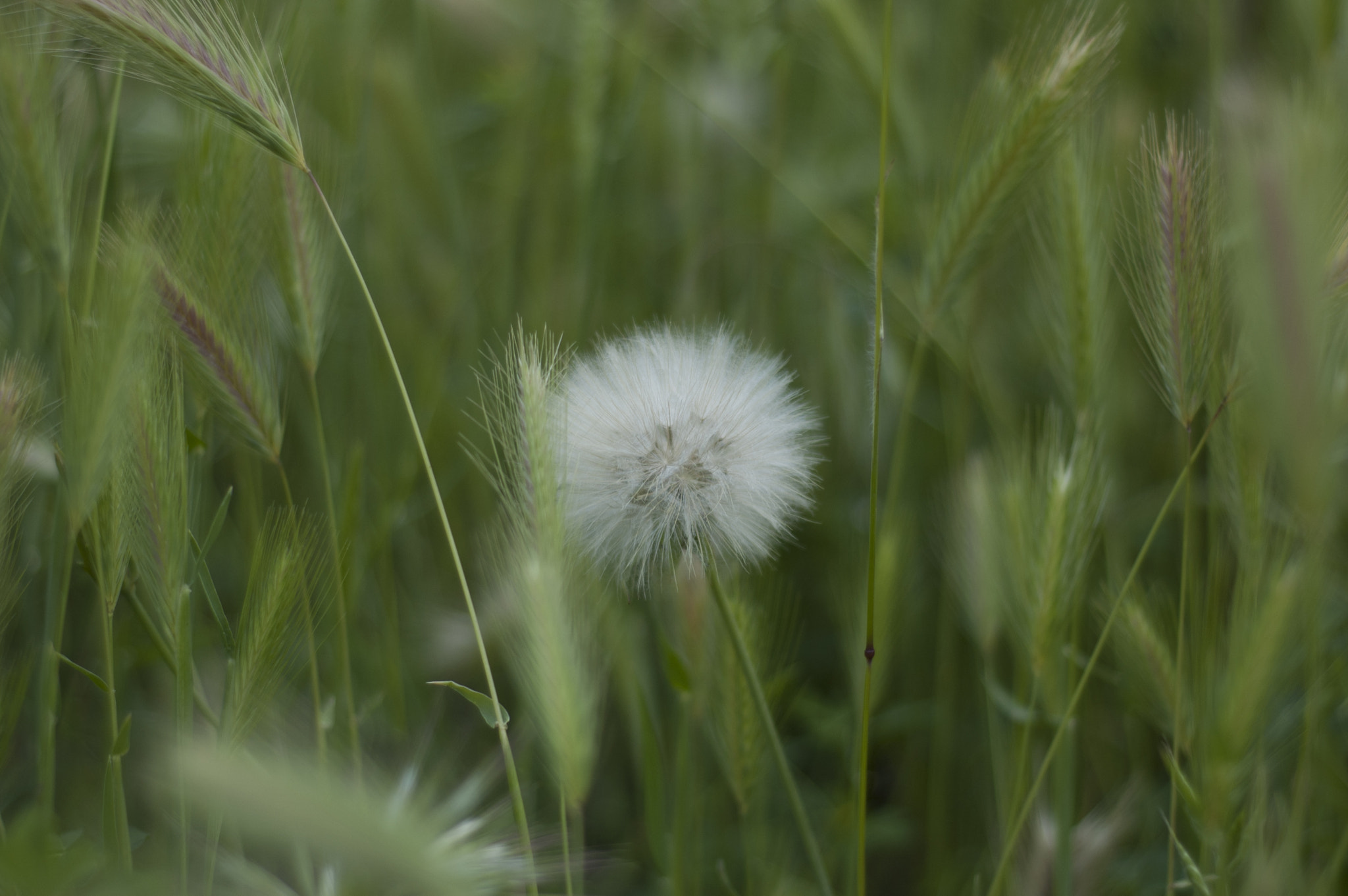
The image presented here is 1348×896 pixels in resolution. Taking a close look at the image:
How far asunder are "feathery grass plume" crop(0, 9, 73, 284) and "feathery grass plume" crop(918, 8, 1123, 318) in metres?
0.74

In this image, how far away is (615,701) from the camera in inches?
51.8

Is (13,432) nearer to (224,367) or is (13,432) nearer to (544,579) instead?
(224,367)

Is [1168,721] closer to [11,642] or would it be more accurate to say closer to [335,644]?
[335,644]

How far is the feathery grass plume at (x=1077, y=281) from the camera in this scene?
2.70 feet

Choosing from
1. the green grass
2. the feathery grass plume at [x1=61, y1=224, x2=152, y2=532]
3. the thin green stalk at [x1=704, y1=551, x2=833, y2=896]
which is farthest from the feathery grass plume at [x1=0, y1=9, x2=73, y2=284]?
the thin green stalk at [x1=704, y1=551, x2=833, y2=896]

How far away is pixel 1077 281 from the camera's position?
84cm

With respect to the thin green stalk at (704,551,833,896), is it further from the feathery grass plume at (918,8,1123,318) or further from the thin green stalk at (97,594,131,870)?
the thin green stalk at (97,594,131,870)

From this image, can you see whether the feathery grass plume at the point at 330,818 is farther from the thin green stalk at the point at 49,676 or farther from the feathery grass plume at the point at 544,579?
the thin green stalk at the point at 49,676

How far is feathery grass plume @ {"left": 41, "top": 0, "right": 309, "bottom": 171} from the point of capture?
24.8 inches

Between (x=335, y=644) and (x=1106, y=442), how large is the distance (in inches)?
40.4

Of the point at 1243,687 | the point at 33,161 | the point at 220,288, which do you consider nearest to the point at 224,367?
the point at 220,288

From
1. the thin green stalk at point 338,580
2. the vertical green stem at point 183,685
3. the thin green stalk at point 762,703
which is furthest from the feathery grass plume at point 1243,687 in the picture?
the vertical green stem at point 183,685

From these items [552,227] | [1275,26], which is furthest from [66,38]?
[1275,26]

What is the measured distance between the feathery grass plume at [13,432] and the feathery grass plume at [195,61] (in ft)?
0.83
